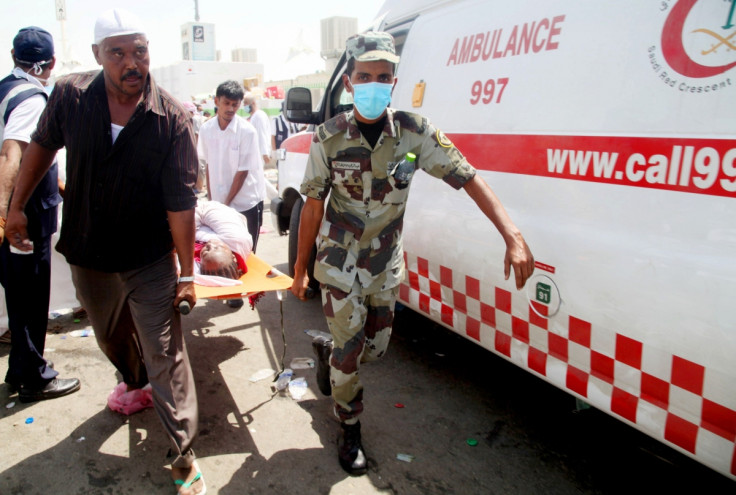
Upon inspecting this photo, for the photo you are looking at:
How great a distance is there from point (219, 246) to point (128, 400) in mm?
1145

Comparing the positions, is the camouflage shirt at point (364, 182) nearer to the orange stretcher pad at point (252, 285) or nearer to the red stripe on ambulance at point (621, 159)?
the red stripe on ambulance at point (621, 159)

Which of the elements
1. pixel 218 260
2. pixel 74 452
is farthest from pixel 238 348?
pixel 74 452

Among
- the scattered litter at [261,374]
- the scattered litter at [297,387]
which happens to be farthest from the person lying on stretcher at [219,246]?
the scattered litter at [297,387]

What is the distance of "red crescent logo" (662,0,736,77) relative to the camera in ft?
5.68

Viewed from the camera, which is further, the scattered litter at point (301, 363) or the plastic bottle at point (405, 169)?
the scattered litter at point (301, 363)

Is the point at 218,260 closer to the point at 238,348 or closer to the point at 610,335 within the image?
the point at 238,348

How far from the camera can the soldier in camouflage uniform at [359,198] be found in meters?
2.30

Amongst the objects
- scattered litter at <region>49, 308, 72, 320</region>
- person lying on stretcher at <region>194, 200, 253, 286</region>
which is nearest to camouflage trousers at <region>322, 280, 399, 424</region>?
person lying on stretcher at <region>194, 200, 253, 286</region>

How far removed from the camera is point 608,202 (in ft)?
6.48

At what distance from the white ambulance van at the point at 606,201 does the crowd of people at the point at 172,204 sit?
268mm

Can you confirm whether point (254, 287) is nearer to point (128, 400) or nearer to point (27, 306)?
point (128, 400)

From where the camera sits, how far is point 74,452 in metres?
2.64

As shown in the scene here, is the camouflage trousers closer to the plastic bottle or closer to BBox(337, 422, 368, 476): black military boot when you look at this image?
BBox(337, 422, 368, 476): black military boot

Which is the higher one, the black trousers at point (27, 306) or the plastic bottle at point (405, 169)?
the plastic bottle at point (405, 169)
